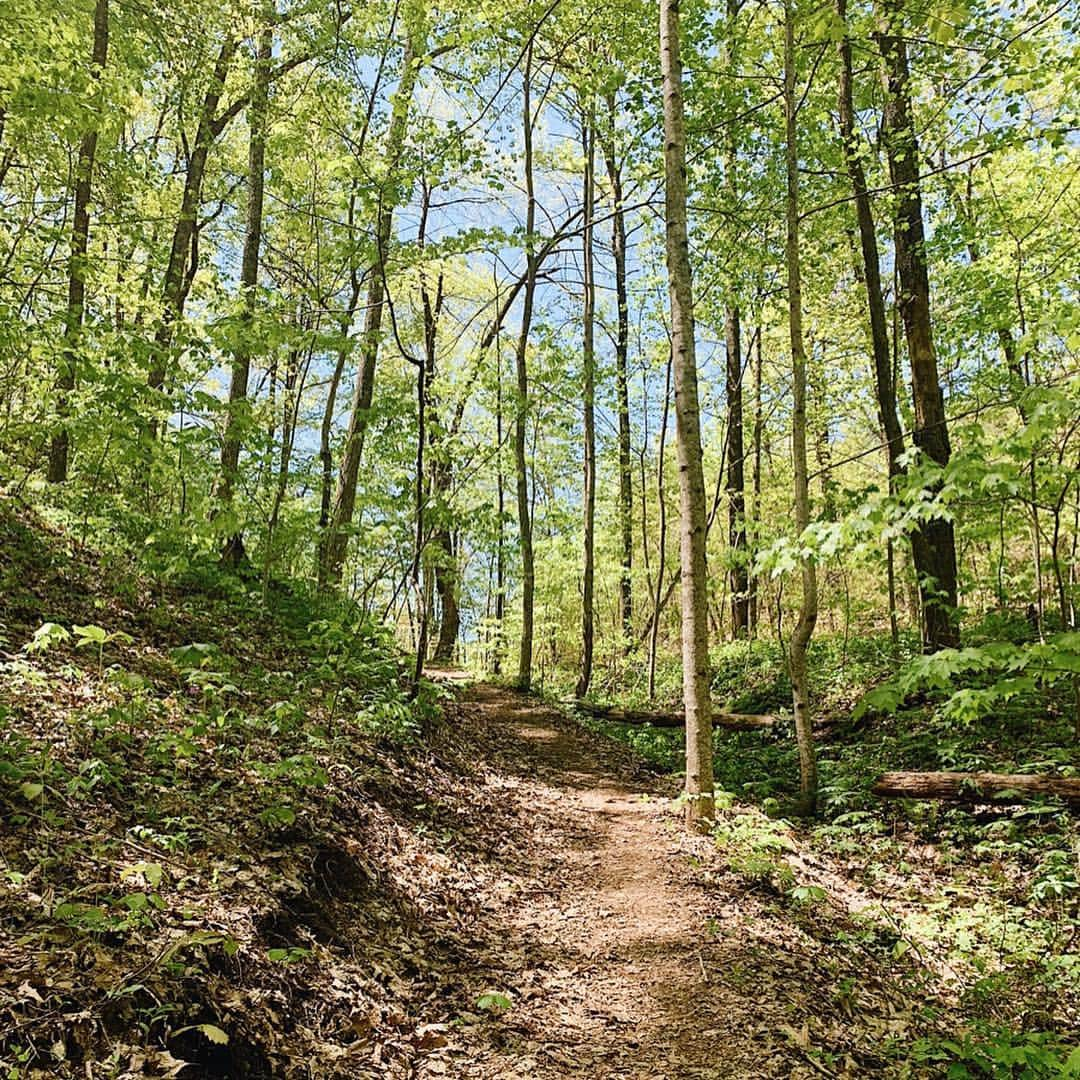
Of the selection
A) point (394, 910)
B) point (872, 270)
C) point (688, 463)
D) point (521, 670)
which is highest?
point (872, 270)

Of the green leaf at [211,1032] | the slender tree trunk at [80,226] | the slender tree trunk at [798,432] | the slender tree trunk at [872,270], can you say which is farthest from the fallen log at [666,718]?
the slender tree trunk at [80,226]

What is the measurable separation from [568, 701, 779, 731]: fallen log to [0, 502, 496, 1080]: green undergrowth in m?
5.29

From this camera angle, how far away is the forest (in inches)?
126

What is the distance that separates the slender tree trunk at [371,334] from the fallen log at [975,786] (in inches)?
249

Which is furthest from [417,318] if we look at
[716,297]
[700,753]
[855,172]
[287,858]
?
[287,858]

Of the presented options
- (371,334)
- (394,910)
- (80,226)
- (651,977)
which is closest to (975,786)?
(651,977)

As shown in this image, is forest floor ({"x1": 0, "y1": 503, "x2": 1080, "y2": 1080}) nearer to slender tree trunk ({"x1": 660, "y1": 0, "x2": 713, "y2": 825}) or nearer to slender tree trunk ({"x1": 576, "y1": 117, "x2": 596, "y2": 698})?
slender tree trunk ({"x1": 660, "y1": 0, "x2": 713, "y2": 825})

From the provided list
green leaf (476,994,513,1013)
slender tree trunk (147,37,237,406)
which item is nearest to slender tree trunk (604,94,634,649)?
slender tree trunk (147,37,237,406)

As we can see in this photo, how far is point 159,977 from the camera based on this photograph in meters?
2.52

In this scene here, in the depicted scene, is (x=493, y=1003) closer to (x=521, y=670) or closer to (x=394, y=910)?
(x=394, y=910)

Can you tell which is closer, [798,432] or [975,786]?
[975,786]

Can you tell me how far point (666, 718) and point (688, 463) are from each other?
7049 millimetres

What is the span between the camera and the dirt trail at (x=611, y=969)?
126 inches

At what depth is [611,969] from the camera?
13.4 ft
